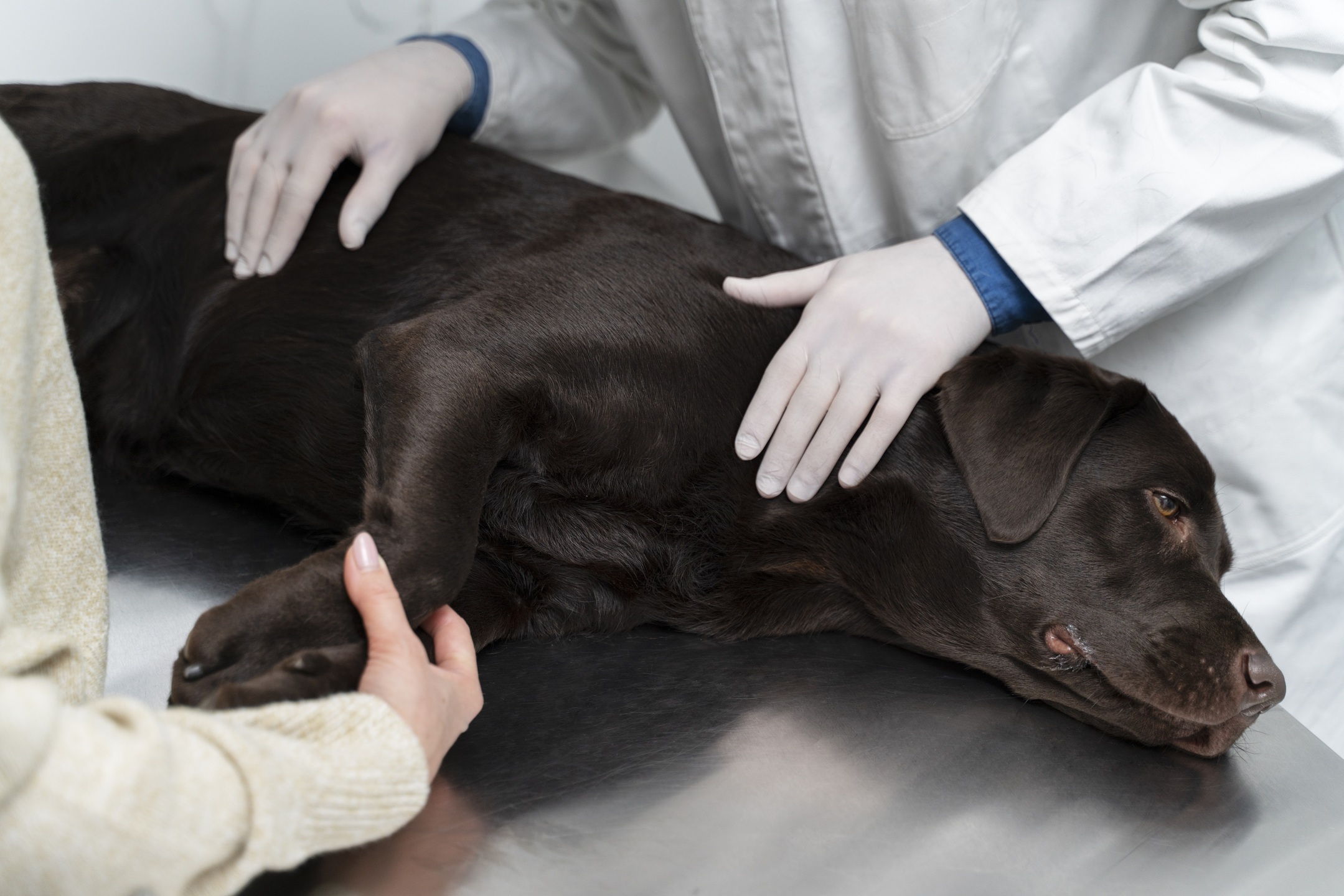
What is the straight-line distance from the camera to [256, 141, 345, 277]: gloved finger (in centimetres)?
150

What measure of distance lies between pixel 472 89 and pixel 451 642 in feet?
3.56

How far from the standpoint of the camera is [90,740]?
2.12 feet

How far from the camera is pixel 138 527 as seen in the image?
1.39 m

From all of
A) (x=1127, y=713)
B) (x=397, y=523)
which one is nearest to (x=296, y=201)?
(x=397, y=523)

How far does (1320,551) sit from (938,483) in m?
0.74

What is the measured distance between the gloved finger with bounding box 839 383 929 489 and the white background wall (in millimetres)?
1398

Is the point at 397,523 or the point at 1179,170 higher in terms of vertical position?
the point at 1179,170

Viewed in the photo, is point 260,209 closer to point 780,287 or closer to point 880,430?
point 780,287

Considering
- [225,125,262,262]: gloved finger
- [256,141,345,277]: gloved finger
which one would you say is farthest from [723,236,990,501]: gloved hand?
[225,125,262,262]: gloved finger

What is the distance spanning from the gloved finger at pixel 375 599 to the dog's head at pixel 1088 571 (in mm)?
659

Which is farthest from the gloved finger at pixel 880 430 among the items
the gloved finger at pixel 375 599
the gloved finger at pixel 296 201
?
the gloved finger at pixel 296 201

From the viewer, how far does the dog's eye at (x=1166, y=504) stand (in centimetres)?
131

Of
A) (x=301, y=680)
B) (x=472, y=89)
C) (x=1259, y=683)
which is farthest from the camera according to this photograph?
(x=472, y=89)

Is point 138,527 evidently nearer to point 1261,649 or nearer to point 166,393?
point 166,393
